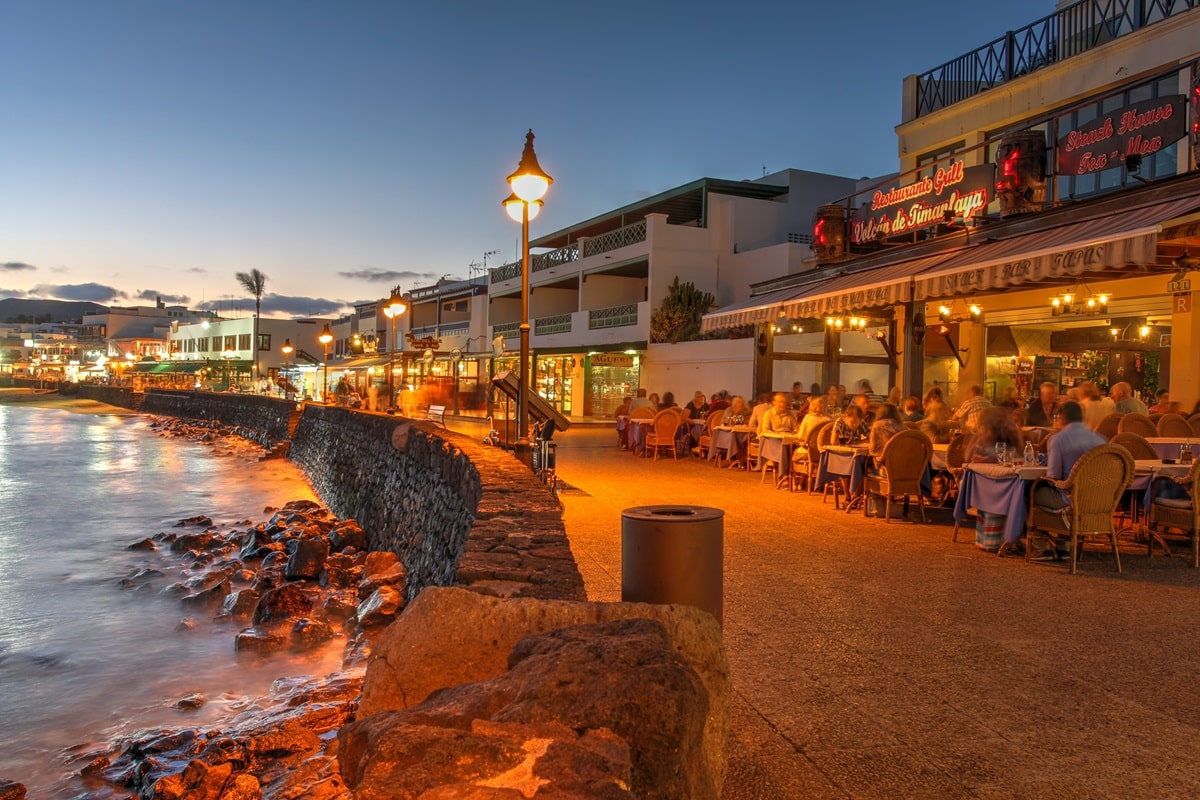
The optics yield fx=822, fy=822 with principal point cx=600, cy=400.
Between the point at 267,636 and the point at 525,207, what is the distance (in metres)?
5.16

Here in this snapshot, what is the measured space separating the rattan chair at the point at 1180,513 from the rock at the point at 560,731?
6.25 meters

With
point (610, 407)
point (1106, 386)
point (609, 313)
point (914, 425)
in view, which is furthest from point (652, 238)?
point (914, 425)

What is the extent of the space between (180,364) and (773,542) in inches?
3264

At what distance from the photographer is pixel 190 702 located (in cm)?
608

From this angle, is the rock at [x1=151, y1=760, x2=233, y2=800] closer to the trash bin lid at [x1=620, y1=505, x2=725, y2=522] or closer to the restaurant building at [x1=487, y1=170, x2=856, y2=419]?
the trash bin lid at [x1=620, y1=505, x2=725, y2=522]

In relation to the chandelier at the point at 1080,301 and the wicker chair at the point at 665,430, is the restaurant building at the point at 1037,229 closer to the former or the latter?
the chandelier at the point at 1080,301

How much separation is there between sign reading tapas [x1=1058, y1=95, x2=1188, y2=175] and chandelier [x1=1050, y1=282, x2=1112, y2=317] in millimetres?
1828

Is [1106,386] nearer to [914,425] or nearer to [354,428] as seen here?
[914,425]

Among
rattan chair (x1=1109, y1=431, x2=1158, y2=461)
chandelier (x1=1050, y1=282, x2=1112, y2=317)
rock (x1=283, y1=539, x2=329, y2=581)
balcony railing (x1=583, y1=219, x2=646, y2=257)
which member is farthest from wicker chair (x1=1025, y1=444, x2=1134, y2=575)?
balcony railing (x1=583, y1=219, x2=646, y2=257)

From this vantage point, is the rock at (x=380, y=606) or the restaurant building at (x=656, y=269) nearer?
the rock at (x=380, y=606)

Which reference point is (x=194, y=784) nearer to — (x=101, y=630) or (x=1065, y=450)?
(x=101, y=630)

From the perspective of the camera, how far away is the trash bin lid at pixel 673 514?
3369 mm

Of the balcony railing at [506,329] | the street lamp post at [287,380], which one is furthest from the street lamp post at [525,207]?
the balcony railing at [506,329]

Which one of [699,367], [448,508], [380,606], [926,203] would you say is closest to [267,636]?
[380,606]
